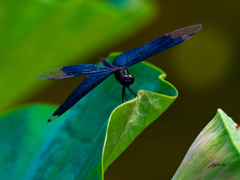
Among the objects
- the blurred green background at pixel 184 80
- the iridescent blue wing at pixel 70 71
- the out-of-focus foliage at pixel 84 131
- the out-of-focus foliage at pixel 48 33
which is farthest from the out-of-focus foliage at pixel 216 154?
the blurred green background at pixel 184 80

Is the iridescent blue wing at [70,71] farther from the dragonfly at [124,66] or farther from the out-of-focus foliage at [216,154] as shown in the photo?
the out-of-focus foliage at [216,154]

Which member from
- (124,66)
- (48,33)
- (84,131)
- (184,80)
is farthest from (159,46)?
(184,80)

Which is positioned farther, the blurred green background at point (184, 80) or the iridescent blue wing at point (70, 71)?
the blurred green background at point (184, 80)

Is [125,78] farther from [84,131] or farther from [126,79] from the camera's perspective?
[84,131]

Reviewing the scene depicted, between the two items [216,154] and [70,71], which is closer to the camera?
[216,154]

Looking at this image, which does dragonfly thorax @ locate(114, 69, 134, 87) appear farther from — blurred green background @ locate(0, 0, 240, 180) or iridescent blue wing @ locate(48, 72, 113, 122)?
blurred green background @ locate(0, 0, 240, 180)

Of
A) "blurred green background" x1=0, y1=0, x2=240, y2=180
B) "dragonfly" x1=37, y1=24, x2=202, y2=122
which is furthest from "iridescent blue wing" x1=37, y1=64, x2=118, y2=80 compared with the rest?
"blurred green background" x1=0, y1=0, x2=240, y2=180
